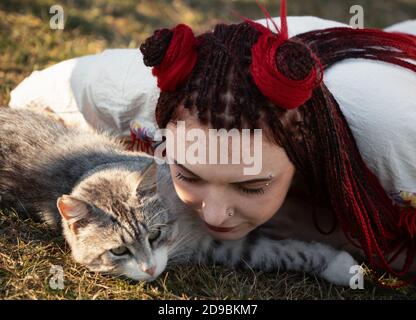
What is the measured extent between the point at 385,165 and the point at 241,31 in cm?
62

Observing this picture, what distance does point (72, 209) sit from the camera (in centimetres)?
183

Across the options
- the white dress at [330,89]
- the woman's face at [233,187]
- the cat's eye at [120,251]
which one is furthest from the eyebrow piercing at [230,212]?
the white dress at [330,89]

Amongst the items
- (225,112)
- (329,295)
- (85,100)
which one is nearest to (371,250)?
(329,295)

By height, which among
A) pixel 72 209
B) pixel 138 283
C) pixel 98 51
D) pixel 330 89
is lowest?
pixel 138 283

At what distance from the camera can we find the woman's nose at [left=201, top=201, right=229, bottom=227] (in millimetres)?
1771

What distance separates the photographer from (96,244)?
1.86 metres

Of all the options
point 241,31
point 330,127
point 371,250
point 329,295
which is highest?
point 241,31

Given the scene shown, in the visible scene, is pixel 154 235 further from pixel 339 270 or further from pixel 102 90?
pixel 102 90

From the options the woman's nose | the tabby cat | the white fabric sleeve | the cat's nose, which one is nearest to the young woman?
the woman's nose

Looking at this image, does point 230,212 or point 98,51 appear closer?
point 230,212

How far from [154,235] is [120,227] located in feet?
0.40

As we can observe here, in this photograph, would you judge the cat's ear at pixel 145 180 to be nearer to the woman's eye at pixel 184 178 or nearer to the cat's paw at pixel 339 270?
the woman's eye at pixel 184 178

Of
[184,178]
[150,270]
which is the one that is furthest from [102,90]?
[150,270]
